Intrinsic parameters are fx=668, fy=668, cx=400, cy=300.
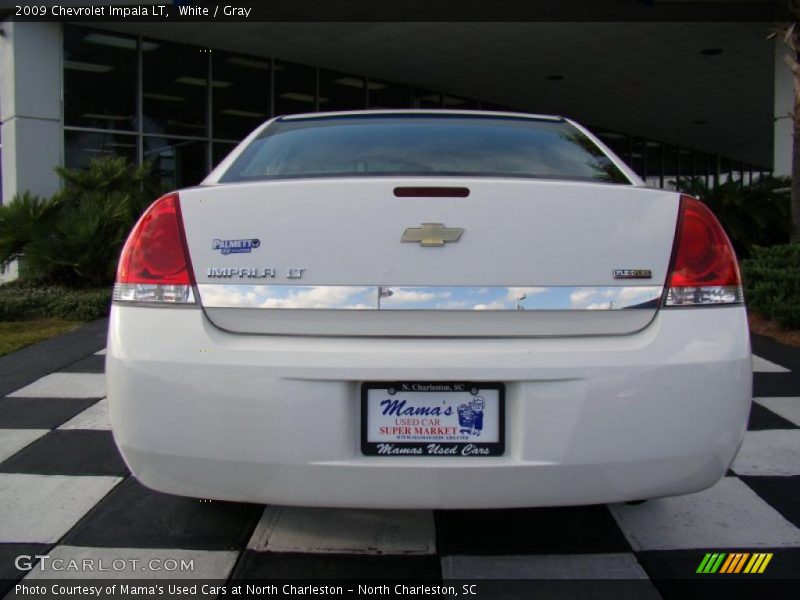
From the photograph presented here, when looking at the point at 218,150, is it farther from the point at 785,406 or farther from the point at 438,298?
the point at 438,298

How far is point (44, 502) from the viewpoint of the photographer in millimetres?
2652

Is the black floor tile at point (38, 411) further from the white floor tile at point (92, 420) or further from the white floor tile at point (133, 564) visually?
the white floor tile at point (133, 564)

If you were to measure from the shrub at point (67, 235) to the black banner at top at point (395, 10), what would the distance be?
158 inches

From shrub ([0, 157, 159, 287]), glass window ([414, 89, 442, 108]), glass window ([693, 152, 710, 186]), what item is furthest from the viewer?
glass window ([693, 152, 710, 186])

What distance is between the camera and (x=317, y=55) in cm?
1338

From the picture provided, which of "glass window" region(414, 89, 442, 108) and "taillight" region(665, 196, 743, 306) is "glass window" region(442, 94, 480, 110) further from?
"taillight" region(665, 196, 743, 306)

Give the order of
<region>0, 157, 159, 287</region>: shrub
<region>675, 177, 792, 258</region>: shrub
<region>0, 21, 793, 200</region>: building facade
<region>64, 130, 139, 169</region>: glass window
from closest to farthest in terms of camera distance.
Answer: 1. <region>0, 157, 159, 287</region>: shrub
2. <region>675, 177, 792, 258</region>: shrub
3. <region>0, 21, 793, 200</region>: building facade
4. <region>64, 130, 139, 169</region>: glass window

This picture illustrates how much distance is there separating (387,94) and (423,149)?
1345 centimetres

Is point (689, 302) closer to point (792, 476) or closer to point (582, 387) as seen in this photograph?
point (582, 387)

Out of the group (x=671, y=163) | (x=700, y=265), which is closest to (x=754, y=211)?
(x=700, y=265)

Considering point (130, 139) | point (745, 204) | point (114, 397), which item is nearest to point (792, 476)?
point (114, 397)

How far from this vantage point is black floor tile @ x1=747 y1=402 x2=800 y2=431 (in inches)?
140

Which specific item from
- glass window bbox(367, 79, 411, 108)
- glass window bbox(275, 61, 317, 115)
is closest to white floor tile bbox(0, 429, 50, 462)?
glass window bbox(275, 61, 317, 115)

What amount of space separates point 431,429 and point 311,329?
0.44m
